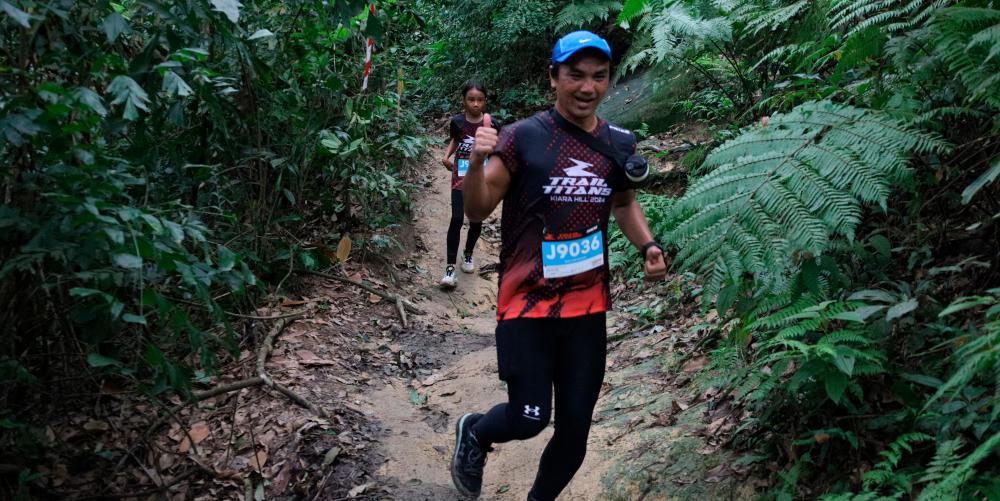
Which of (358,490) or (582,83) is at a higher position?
(582,83)

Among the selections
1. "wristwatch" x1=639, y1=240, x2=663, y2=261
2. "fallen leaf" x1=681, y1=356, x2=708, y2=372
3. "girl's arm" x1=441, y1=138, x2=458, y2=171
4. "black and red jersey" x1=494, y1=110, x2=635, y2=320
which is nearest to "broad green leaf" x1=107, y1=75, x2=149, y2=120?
"black and red jersey" x1=494, y1=110, x2=635, y2=320

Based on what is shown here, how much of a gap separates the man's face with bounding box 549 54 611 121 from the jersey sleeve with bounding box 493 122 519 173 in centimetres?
27

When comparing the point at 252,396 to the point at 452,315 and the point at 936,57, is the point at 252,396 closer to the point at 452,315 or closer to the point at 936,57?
the point at 452,315

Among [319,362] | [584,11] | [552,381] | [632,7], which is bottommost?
[319,362]

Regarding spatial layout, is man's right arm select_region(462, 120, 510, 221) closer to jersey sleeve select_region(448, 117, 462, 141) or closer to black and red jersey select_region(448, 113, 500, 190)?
black and red jersey select_region(448, 113, 500, 190)

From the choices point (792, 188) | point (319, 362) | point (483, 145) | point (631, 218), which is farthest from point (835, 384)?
point (319, 362)

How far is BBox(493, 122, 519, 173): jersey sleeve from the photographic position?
3098mm

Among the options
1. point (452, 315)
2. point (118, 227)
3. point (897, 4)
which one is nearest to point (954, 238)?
point (897, 4)

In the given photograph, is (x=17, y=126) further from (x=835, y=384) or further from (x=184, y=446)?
(x=835, y=384)

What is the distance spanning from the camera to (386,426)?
5.00 meters

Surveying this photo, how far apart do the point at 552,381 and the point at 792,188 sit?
1.25 meters

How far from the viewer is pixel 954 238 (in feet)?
11.4

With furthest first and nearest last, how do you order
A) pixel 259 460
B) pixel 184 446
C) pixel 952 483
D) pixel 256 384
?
pixel 256 384, pixel 184 446, pixel 259 460, pixel 952 483

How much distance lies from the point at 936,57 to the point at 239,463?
4096 mm
